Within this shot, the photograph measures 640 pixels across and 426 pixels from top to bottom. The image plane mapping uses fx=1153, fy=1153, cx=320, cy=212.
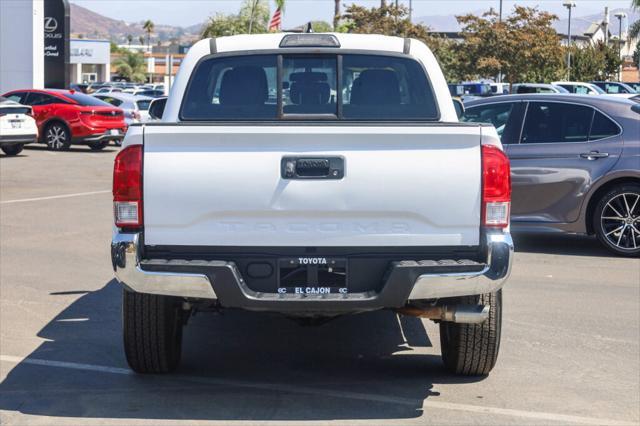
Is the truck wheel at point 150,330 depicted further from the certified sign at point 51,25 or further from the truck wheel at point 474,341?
the certified sign at point 51,25

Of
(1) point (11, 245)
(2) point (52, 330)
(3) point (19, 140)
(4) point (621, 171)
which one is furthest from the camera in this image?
(3) point (19, 140)

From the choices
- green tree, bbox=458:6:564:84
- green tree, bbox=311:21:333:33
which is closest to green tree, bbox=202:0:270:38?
green tree, bbox=311:21:333:33

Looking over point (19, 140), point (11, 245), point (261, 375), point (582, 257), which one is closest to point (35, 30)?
point (19, 140)

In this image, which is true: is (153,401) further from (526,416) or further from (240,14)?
(240,14)

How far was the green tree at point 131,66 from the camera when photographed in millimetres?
115312

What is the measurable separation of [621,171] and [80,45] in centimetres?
8770

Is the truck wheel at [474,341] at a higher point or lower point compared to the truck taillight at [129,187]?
lower

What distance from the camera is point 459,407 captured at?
20.4ft

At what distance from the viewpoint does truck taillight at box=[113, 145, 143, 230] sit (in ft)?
19.2

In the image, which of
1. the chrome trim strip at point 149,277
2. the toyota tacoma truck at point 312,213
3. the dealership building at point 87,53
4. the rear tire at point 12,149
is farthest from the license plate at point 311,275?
the dealership building at point 87,53

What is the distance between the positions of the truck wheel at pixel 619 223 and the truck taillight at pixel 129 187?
275 inches

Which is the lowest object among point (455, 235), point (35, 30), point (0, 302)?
point (0, 302)

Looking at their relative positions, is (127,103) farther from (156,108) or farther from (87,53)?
(87,53)

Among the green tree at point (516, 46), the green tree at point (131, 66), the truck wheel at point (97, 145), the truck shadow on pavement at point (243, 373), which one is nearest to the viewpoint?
the truck shadow on pavement at point (243, 373)
